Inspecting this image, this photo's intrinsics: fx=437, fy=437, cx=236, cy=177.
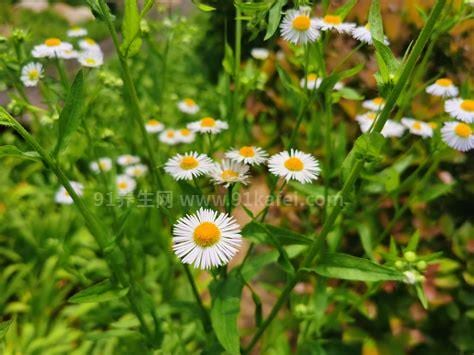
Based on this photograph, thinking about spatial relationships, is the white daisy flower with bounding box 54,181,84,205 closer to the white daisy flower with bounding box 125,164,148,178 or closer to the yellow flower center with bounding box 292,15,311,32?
the white daisy flower with bounding box 125,164,148,178

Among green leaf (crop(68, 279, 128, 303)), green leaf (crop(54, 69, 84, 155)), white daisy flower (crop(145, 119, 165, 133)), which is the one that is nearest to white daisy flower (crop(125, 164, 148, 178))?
white daisy flower (crop(145, 119, 165, 133))

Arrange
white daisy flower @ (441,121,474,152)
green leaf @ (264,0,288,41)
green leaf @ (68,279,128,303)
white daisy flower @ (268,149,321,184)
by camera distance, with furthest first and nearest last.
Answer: white daisy flower @ (441,121,474,152) < white daisy flower @ (268,149,321,184) < green leaf @ (68,279,128,303) < green leaf @ (264,0,288,41)

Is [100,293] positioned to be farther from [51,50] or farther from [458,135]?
[458,135]

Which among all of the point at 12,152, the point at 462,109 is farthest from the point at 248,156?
the point at 462,109

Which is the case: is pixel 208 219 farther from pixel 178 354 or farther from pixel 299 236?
pixel 178 354

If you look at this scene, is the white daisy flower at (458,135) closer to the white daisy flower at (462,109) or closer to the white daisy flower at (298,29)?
the white daisy flower at (462,109)

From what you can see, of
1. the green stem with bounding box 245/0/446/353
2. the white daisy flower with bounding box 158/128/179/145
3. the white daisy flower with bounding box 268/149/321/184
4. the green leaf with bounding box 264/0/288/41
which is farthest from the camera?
the white daisy flower with bounding box 158/128/179/145

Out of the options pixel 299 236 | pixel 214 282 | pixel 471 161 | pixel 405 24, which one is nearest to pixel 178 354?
pixel 214 282

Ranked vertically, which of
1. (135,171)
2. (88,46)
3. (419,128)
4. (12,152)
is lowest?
(12,152)

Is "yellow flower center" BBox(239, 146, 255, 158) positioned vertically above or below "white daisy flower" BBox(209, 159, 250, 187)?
above
